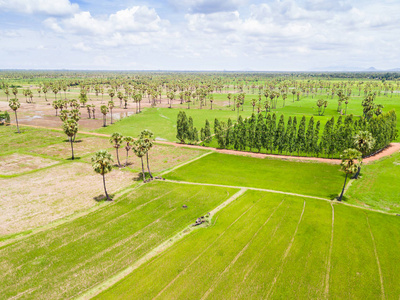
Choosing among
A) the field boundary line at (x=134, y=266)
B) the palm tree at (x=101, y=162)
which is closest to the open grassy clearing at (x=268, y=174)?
the palm tree at (x=101, y=162)

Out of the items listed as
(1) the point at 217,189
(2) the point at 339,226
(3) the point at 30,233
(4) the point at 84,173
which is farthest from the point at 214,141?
(3) the point at 30,233

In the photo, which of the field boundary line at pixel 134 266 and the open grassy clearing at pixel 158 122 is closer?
the field boundary line at pixel 134 266

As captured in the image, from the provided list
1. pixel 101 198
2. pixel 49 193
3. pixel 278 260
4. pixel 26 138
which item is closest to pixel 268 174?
pixel 278 260

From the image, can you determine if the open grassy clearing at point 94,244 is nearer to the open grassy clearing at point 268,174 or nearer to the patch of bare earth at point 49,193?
the patch of bare earth at point 49,193

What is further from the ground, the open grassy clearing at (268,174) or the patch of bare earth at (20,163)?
the patch of bare earth at (20,163)

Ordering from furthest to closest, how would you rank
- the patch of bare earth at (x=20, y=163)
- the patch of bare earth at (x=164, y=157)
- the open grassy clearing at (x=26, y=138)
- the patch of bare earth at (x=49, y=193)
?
the open grassy clearing at (x=26, y=138), the patch of bare earth at (x=164, y=157), the patch of bare earth at (x=20, y=163), the patch of bare earth at (x=49, y=193)

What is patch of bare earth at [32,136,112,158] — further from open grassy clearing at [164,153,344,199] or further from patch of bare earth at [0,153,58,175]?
open grassy clearing at [164,153,344,199]

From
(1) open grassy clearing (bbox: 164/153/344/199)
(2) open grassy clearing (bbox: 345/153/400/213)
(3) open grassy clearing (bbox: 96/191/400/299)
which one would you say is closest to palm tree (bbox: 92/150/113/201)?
(1) open grassy clearing (bbox: 164/153/344/199)

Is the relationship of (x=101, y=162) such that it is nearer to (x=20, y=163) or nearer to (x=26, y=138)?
(x=20, y=163)
